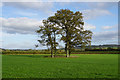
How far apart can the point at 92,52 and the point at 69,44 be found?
37.8 meters

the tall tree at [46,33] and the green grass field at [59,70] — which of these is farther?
the tall tree at [46,33]

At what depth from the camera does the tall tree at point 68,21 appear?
49531mm

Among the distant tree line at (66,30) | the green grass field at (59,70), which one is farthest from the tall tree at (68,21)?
the green grass field at (59,70)

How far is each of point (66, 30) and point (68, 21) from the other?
3.09m

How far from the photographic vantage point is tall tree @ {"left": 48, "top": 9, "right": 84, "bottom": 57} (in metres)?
49.5

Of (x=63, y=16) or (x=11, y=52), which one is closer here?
(x=63, y=16)

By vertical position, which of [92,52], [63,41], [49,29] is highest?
[49,29]

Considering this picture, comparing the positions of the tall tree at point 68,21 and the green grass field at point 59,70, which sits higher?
the tall tree at point 68,21

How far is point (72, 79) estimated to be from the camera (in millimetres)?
10344

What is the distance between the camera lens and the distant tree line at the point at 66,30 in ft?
162

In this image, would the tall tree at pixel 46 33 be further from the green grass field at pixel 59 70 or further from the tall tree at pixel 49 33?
the green grass field at pixel 59 70

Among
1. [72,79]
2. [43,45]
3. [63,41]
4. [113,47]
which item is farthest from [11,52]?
[72,79]

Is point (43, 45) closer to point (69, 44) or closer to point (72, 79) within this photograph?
point (69, 44)

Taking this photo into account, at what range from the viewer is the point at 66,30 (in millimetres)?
50438
